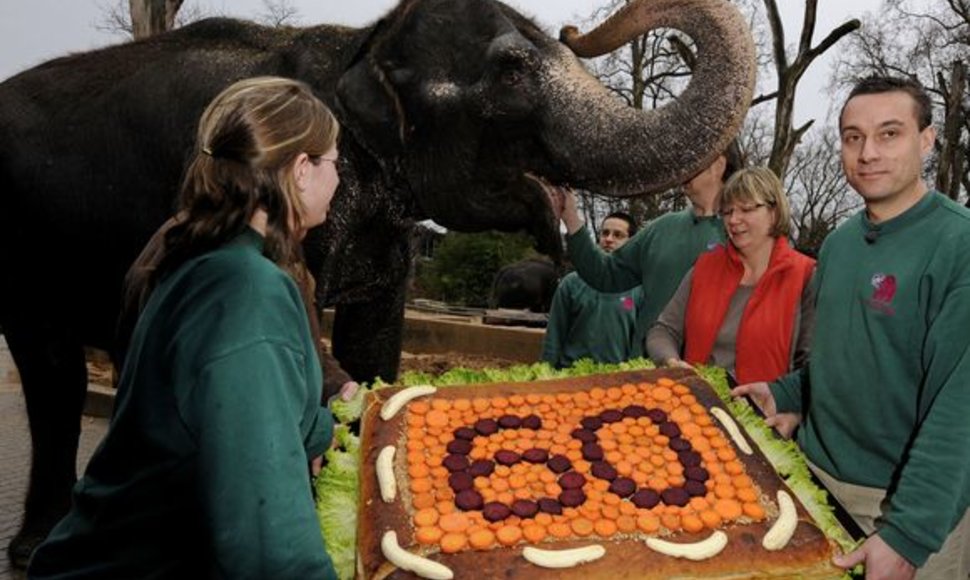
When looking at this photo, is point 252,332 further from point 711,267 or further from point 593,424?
point 711,267

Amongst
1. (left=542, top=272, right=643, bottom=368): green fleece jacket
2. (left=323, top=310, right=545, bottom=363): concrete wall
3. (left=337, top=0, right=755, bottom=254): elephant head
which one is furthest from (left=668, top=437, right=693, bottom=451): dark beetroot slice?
(left=323, top=310, right=545, bottom=363): concrete wall

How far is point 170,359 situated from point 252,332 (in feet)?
0.55

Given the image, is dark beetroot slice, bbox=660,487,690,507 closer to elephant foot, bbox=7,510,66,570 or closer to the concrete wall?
elephant foot, bbox=7,510,66,570

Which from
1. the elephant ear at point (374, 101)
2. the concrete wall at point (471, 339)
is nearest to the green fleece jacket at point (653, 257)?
the elephant ear at point (374, 101)

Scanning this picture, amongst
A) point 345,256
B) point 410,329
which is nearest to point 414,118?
point 345,256

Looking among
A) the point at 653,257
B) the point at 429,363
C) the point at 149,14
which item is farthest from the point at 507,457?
the point at 149,14

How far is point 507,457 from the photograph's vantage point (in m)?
2.32

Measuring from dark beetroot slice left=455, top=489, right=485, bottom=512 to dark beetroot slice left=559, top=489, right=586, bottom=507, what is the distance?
20 cm

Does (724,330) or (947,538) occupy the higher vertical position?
(724,330)

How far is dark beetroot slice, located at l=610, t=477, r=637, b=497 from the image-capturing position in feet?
7.13

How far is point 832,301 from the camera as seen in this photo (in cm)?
259

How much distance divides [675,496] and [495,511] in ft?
1.53

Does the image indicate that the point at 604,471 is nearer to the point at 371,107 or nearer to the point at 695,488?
the point at 695,488

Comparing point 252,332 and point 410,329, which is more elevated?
point 252,332
